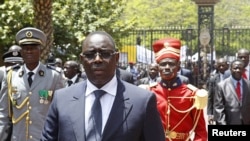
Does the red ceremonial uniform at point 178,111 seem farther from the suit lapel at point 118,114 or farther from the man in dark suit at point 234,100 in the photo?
the man in dark suit at point 234,100

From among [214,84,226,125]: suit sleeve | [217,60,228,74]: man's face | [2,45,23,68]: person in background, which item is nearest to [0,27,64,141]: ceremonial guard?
[2,45,23,68]: person in background

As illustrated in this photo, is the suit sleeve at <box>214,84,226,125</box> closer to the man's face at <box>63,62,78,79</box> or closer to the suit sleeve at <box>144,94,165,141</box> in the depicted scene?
the man's face at <box>63,62,78,79</box>

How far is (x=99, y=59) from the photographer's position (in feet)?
12.1

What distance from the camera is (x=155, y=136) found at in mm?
3834

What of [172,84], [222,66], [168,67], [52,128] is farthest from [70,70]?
[52,128]

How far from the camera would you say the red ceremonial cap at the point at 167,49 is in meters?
6.02

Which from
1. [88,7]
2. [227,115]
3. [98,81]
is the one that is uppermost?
[88,7]

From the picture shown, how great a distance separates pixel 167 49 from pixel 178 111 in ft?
1.89

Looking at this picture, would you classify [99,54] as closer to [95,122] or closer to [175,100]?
[95,122]

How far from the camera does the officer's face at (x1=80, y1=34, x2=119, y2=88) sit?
3.71m

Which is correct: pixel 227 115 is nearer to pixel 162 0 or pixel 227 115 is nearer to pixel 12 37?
pixel 12 37

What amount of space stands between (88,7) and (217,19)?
25.0m

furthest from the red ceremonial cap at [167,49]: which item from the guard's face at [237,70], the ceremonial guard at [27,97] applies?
the guard's face at [237,70]

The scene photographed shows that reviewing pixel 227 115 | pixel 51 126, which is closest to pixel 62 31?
pixel 227 115
